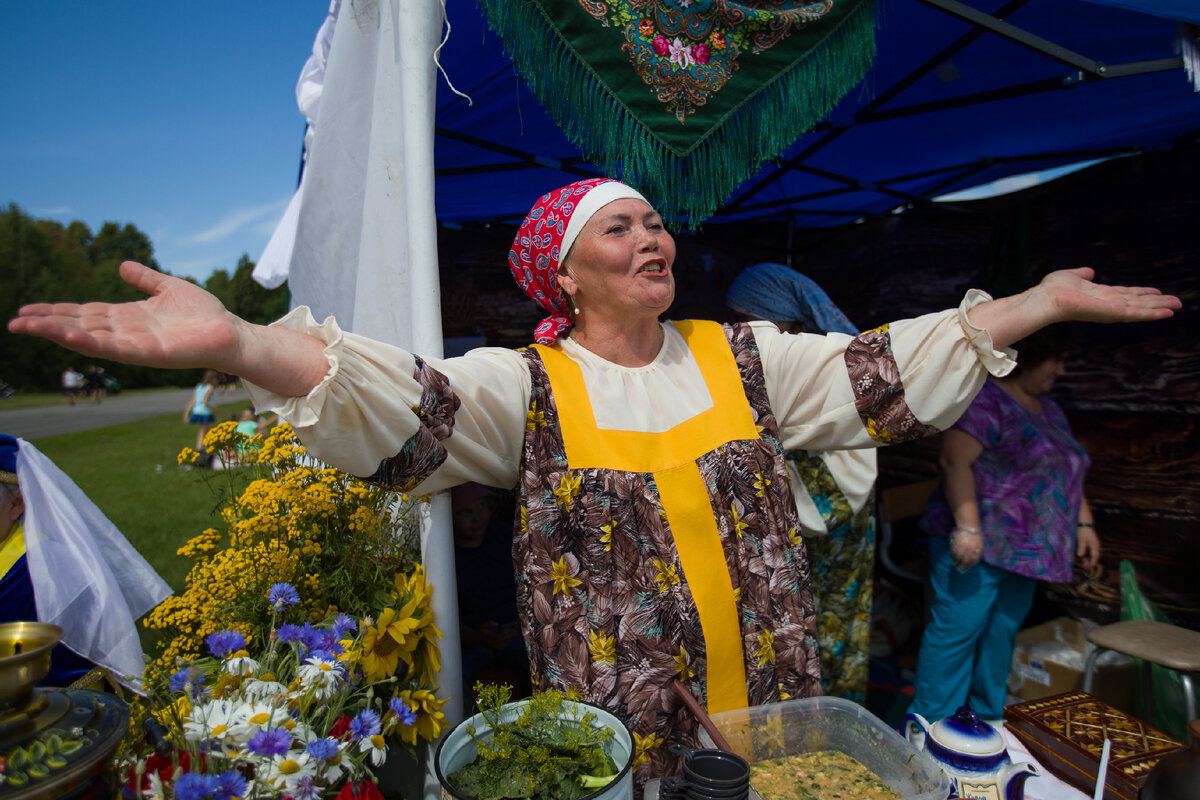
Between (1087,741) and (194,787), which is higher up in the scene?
(194,787)

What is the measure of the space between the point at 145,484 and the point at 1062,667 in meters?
11.9

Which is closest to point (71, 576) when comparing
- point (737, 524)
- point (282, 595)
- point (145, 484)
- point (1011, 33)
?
point (282, 595)

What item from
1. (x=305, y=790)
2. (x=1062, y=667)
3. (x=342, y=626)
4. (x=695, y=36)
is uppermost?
(x=695, y=36)

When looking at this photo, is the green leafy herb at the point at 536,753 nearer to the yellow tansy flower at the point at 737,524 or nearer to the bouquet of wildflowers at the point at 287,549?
the bouquet of wildflowers at the point at 287,549

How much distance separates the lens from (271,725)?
0.94 metres

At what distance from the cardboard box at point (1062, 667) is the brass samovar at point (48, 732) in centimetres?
358

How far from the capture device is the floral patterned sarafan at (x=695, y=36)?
71.2 inches

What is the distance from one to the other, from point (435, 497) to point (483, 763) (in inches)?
24.8

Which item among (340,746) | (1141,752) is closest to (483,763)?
(340,746)

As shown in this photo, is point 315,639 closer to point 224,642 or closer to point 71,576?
point 224,642

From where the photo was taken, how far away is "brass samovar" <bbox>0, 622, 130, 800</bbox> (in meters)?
0.74

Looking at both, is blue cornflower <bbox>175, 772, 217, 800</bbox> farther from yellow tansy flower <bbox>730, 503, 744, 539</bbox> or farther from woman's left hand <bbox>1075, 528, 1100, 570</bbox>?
woman's left hand <bbox>1075, 528, 1100, 570</bbox>

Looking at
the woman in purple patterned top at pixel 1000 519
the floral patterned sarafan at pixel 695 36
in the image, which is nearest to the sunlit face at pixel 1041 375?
the woman in purple patterned top at pixel 1000 519

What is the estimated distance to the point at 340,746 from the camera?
97cm
